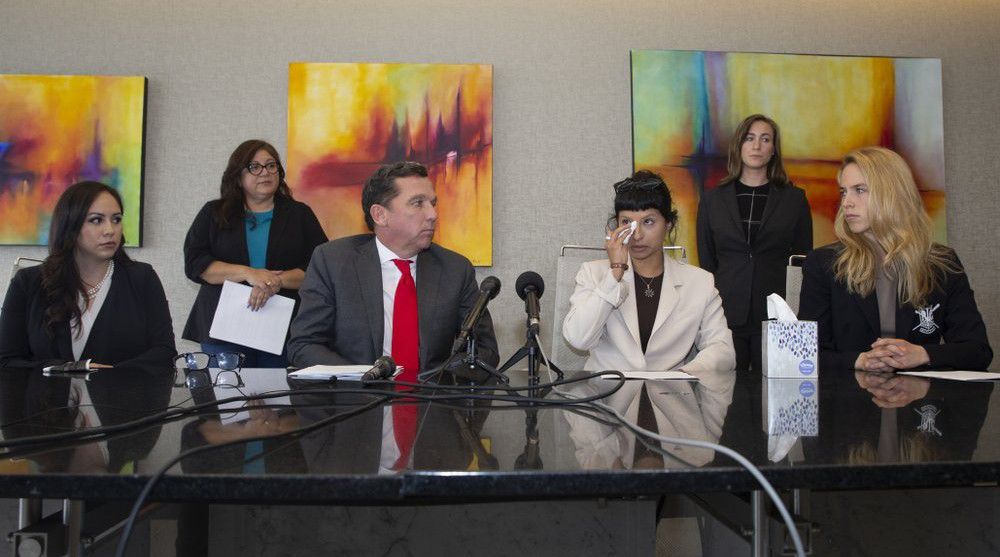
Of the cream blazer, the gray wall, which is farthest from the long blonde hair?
the gray wall

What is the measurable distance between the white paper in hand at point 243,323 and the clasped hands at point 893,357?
2.12 metres

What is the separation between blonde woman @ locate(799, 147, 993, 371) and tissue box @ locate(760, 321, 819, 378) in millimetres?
333

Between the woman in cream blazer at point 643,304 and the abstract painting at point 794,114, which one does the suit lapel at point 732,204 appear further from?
the woman in cream blazer at point 643,304

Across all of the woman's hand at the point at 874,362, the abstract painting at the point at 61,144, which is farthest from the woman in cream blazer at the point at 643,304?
the abstract painting at the point at 61,144

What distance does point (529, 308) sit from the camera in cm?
183

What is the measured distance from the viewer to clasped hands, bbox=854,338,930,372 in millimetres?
2062

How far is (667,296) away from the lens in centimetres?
255

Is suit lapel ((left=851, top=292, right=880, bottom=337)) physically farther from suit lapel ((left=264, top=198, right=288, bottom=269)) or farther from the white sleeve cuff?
suit lapel ((left=264, top=198, right=288, bottom=269))

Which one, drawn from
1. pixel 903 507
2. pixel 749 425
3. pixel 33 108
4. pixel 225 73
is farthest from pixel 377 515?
pixel 33 108

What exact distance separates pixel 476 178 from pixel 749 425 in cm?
300

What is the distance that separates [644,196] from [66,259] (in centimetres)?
185

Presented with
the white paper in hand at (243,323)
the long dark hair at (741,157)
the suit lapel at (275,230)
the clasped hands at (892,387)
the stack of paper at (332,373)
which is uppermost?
the long dark hair at (741,157)

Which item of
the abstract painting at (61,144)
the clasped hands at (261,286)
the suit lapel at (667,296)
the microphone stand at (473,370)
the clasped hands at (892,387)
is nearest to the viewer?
the clasped hands at (892,387)

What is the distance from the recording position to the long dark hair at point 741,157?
12.1 feet
